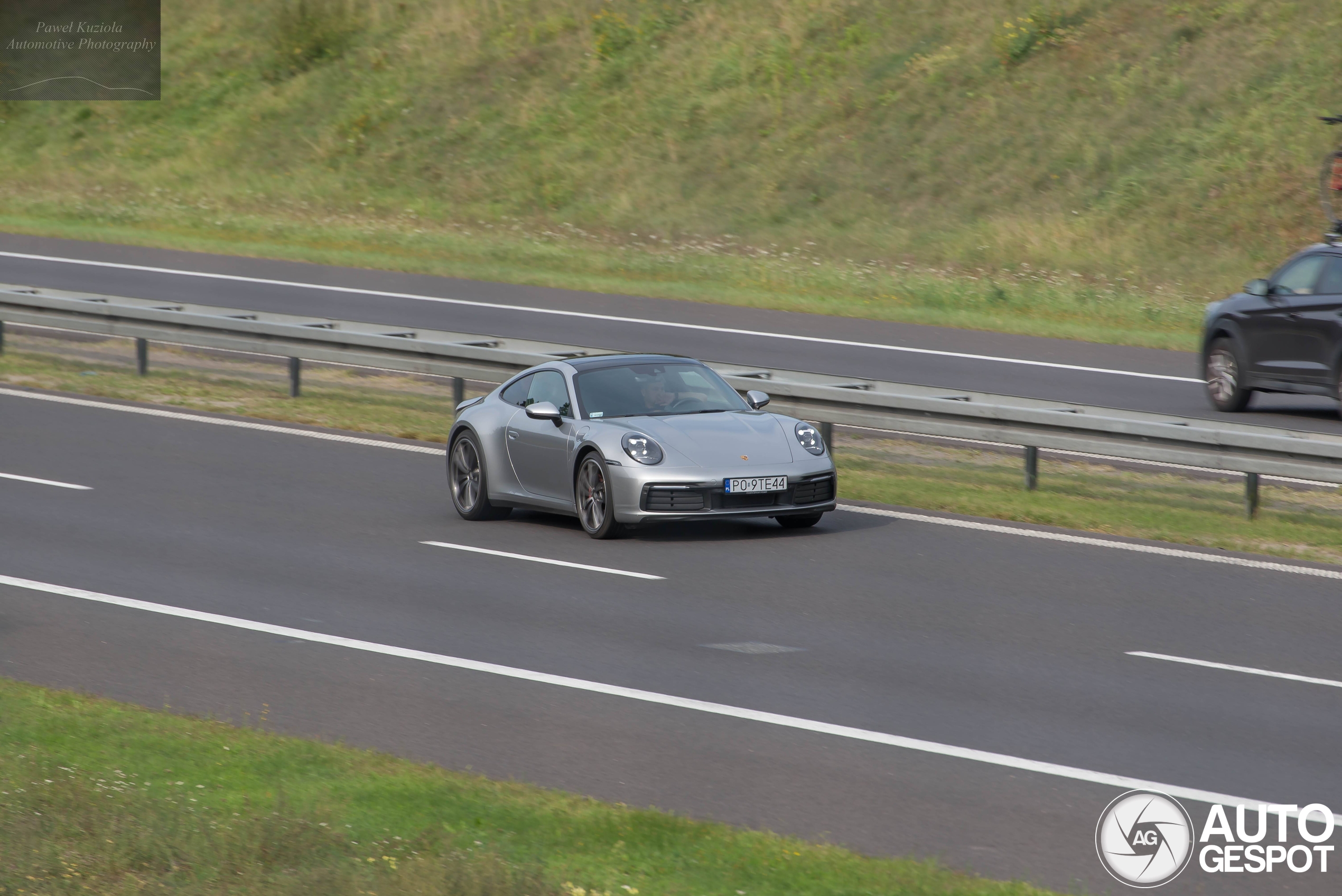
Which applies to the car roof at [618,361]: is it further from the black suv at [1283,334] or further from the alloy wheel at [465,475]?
the black suv at [1283,334]

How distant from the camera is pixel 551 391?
14.9m

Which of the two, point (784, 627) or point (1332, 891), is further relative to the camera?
point (784, 627)

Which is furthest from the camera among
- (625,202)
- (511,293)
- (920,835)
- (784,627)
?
(625,202)

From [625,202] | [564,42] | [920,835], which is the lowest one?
[920,835]

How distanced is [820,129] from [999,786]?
106 feet

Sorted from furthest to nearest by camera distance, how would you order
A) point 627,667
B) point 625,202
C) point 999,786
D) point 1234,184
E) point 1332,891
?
point 625,202
point 1234,184
point 627,667
point 999,786
point 1332,891

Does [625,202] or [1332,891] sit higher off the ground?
[625,202]

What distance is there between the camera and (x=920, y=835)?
686 centimetres

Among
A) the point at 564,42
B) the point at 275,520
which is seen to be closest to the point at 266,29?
the point at 564,42

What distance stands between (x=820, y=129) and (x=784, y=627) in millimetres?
29303

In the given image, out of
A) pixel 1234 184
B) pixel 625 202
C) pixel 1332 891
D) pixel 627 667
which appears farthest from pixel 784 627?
pixel 625 202

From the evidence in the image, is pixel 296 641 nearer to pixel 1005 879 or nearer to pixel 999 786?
pixel 999 786

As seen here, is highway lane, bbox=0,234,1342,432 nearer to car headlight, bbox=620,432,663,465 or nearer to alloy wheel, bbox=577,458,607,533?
car headlight, bbox=620,432,663,465

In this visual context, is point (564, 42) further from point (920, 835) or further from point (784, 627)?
point (920, 835)
